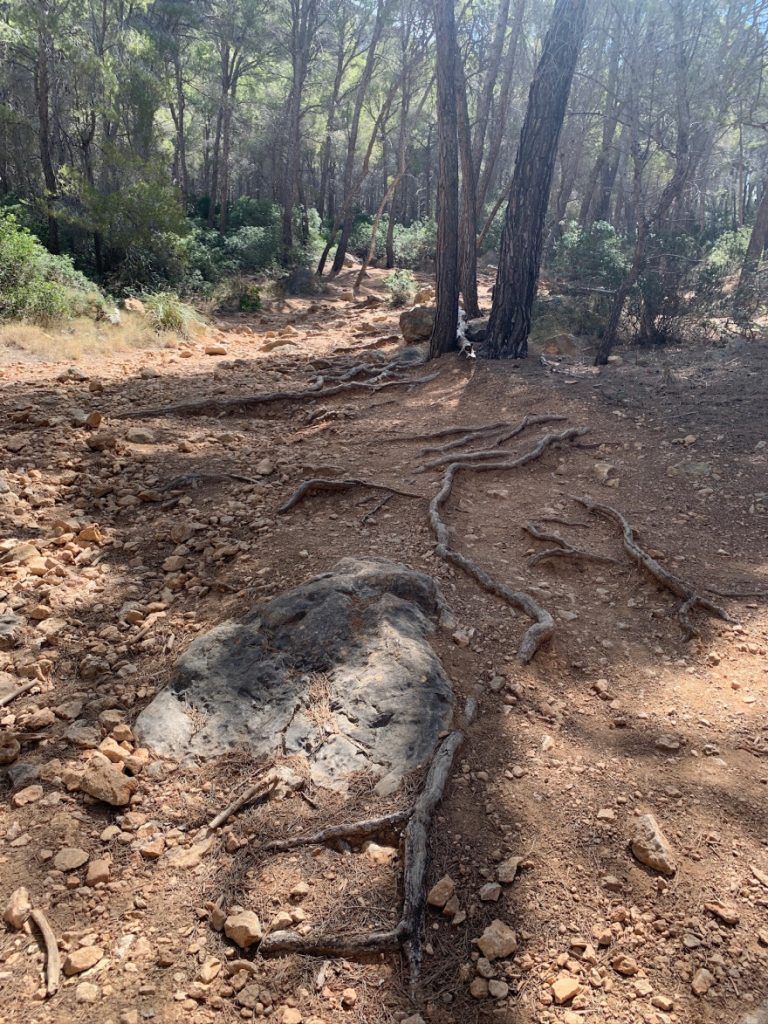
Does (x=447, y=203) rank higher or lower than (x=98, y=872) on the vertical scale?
higher

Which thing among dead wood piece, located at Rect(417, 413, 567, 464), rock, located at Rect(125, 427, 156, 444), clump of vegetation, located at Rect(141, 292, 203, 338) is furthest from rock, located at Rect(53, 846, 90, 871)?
clump of vegetation, located at Rect(141, 292, 203, 338)

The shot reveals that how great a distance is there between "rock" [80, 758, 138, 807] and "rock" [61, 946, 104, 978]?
540mm

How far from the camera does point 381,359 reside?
29.7 feet

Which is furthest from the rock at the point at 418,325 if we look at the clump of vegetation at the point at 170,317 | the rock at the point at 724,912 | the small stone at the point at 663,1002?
the small stone at the point at 663,1002

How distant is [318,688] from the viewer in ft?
9.70

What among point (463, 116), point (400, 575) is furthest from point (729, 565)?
point (463, 116)

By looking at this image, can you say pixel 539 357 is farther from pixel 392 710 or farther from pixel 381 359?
pixel 392 710

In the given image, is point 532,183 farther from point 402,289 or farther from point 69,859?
point 402,289

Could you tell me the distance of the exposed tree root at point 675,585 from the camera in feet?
12.0

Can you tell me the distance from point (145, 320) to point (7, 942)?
1001cm

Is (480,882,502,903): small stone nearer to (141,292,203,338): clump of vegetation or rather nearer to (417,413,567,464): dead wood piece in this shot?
(417,413,567,464): dead wood piece

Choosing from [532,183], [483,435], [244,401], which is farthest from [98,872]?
[532,183]

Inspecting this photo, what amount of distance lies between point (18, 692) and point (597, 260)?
1156 centimetres

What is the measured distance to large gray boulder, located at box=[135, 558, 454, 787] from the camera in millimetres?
2738
